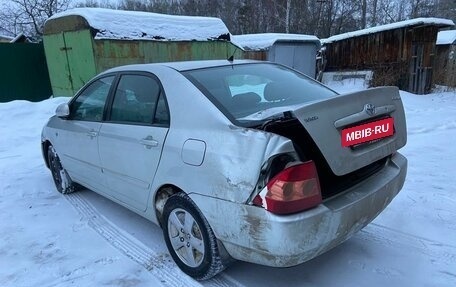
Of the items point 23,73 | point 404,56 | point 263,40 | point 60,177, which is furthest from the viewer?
point 404,56

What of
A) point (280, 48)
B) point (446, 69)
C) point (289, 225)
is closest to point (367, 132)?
point (289, 225)

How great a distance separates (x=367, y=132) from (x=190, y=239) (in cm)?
145

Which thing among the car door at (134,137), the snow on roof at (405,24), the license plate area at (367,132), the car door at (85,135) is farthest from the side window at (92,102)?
the snow on roof at (405,24)

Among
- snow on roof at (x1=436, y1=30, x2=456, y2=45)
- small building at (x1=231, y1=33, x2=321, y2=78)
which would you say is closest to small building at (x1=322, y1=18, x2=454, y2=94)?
small building at (x1=231, y1=33, x2=321, y2=78)

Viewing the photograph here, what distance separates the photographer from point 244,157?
2197mm

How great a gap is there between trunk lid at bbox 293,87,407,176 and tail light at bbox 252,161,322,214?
170 millimetres

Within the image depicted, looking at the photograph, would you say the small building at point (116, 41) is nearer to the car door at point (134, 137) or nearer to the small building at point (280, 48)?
the small building at point (280, 48)

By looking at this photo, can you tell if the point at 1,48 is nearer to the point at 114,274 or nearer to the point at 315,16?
the point at 114,274

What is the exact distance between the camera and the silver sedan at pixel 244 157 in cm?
215

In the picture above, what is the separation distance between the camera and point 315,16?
33312mm

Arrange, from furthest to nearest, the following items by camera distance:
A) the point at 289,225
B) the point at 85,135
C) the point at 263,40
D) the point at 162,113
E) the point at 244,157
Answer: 1. the point at 263,40
2. the point at 85,135
3. the point at 162,113
4. the point at 244,157
5. the point at 289,225

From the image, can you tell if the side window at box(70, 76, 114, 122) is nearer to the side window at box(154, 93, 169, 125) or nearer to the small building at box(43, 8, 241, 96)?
the side window at box(154, 93, 169, 125)

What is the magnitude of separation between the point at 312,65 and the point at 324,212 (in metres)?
14.3

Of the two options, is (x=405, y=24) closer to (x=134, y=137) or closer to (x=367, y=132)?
(x=367, y=132)
